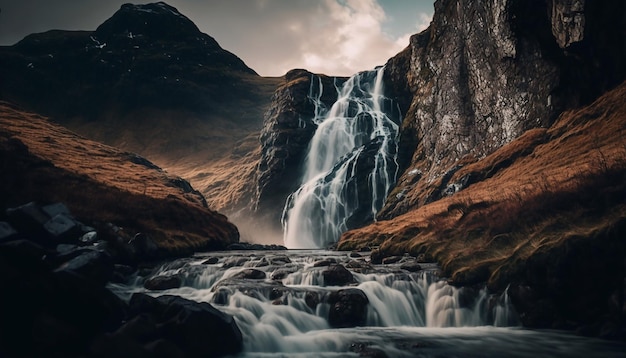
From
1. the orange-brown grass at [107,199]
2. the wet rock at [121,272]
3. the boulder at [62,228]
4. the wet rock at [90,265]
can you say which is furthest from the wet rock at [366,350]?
the orange-brown grass at [107,199]

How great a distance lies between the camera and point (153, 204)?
4438 cm

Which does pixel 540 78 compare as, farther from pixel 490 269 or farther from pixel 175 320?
pixel 175 320

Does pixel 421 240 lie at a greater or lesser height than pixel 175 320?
greater

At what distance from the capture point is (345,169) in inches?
2908

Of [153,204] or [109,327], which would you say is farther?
[153,204]

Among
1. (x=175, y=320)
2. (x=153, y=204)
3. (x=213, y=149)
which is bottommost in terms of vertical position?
(x=175, y=320)

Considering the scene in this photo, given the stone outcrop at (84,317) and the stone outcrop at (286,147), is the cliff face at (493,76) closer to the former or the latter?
the stone outcrop at (286,147)

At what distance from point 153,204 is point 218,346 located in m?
33.6

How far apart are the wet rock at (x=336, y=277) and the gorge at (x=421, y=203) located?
11 cm

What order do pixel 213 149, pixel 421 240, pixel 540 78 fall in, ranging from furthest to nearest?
pixel 213 149, pixel 540 78, pixel 421 240

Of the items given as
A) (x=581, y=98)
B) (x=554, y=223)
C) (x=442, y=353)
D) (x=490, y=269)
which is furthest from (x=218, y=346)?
(x=581, y=98)

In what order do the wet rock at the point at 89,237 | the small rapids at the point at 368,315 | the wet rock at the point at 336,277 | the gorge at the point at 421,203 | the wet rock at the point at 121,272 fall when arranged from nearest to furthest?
1. the small rapids at the point at 368,315
2. the gorge at the point at 421,203
3. the wet rock at the point at 336,277
4. the wet rock at the point at 121,272
5. the wet rock at the point at 89,237

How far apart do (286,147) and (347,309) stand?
7613 cm

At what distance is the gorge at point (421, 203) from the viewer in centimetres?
1639
